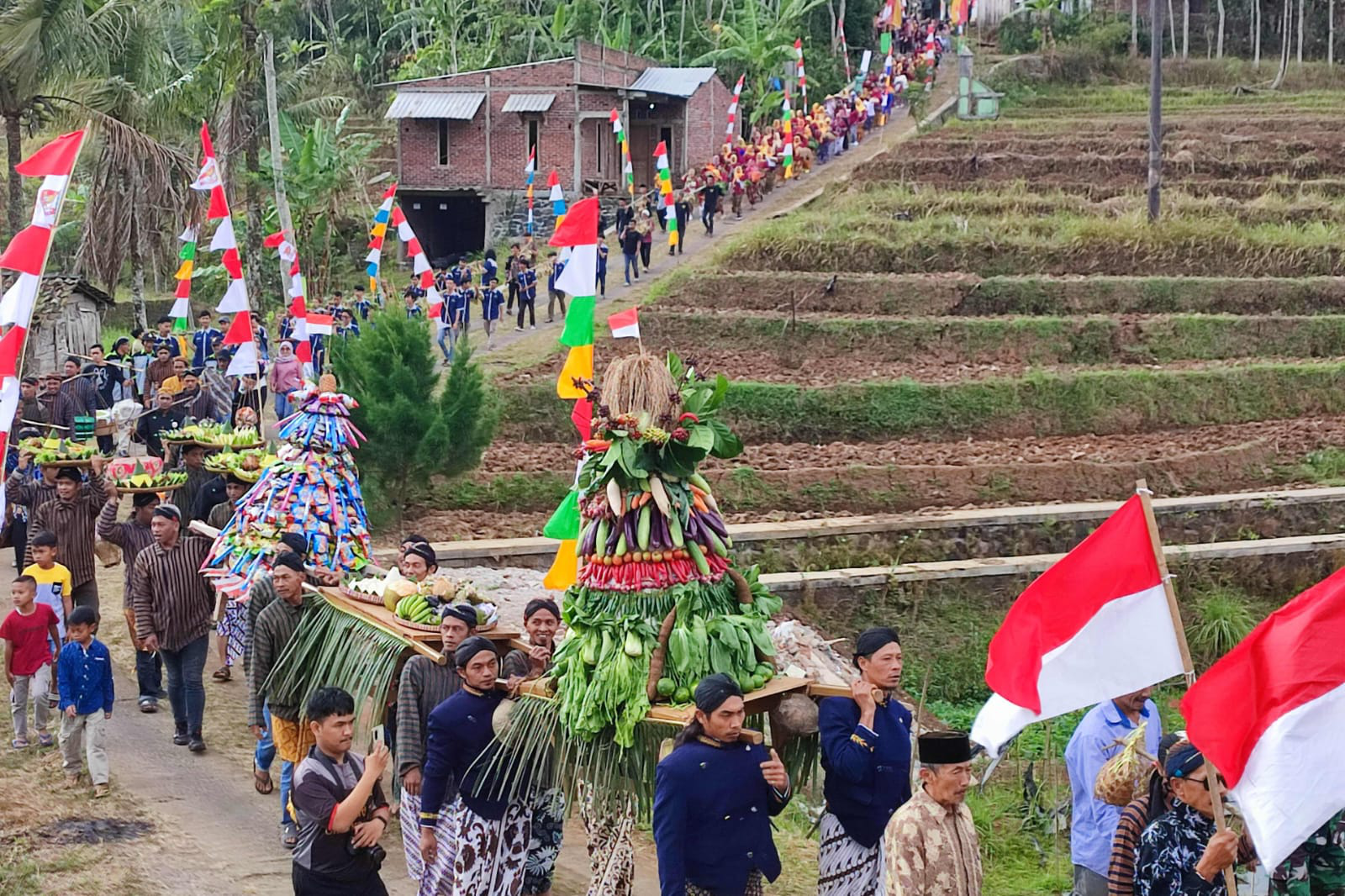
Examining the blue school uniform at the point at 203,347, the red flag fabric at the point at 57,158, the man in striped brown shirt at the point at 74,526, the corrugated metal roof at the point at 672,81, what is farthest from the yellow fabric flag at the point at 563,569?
the corrugated metal roof at the point at 672,81

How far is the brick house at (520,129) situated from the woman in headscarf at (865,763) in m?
29.4

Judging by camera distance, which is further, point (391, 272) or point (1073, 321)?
point (391, 272)

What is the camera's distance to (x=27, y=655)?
29.6ft

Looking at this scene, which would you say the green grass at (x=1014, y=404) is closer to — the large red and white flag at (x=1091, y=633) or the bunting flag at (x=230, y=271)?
the bunting flag at (x=230, y=271)

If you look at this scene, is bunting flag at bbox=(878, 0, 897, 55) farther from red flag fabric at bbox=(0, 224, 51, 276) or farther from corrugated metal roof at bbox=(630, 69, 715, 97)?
red flag fabric at bbox=(0, 224, 51, 276)

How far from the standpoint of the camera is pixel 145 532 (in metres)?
10.2

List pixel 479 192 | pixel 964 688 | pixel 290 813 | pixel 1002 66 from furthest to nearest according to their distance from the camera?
pixel 1002 66, pixel 479 192, pixel 964 688, pixel 290 813

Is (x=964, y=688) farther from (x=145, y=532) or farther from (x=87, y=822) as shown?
(x=87, y=822)

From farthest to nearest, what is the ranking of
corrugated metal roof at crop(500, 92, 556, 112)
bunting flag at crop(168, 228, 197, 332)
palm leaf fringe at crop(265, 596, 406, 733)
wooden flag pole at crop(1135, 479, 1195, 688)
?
corrugated metal roof at crop(500, 92, 556, 112)
bunting flag at crop(168, 228, 197, 332)
palm leaf fringe at crop(265, 596, 406, 733)
wooden flag pole at crop(1135, 479, 1195, 688)

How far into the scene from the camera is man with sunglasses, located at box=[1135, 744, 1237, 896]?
4.96m

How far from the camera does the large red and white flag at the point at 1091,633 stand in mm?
5246

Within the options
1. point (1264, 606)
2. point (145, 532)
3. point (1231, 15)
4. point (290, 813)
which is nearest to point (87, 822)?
point (290, 813)

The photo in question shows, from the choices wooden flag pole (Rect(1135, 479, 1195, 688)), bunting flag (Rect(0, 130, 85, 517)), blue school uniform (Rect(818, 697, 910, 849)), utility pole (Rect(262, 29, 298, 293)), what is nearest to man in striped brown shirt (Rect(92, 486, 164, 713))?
bunting flag (Rect(0, 130, 85, 517))

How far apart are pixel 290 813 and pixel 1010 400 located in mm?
15186
